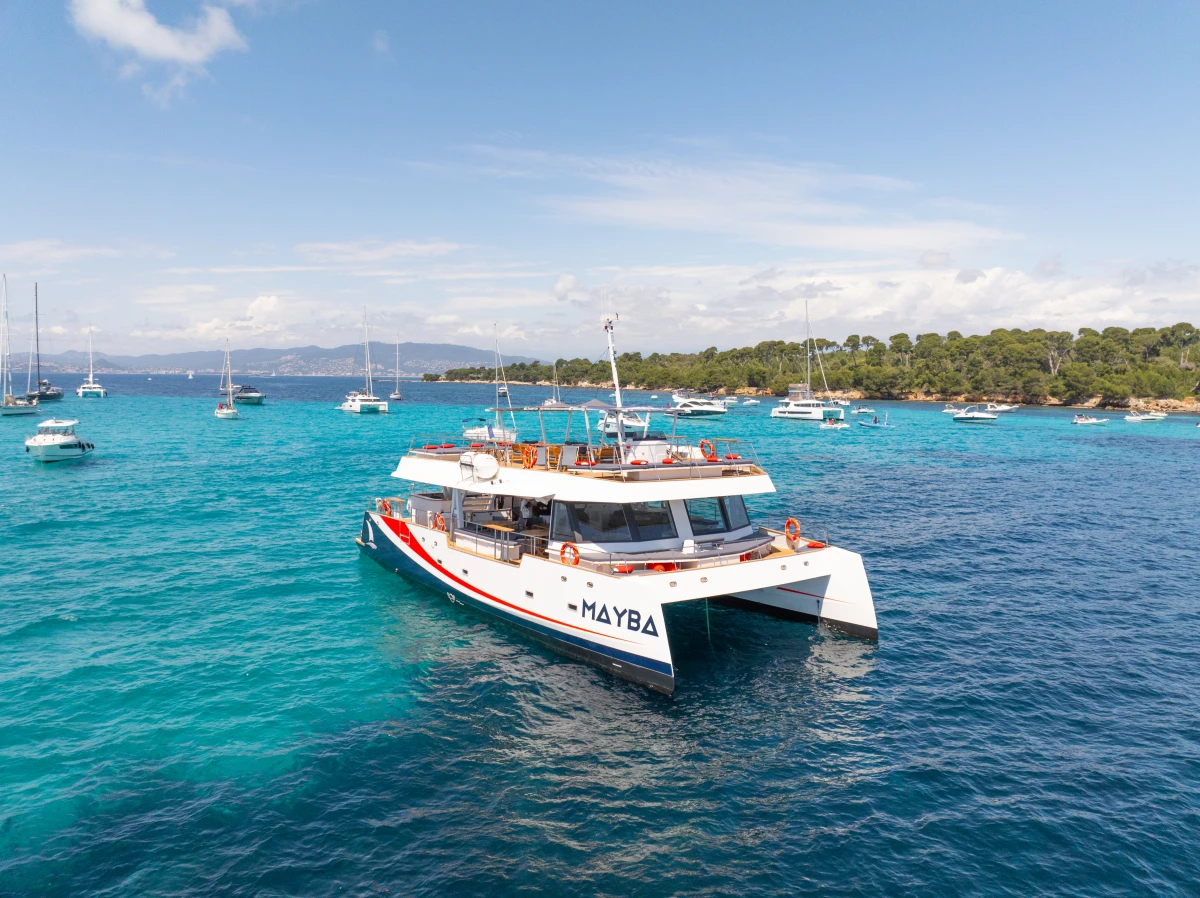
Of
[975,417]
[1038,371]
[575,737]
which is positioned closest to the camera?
[575,737]

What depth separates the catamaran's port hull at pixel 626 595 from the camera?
17438 mm

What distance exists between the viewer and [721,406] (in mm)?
126000

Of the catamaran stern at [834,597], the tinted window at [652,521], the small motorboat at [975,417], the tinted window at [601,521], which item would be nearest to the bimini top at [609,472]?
the tinted window at [601,521]

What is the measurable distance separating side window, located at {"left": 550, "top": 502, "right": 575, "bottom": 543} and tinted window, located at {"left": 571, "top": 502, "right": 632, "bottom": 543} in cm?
28

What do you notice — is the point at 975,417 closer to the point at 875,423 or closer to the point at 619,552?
the point at 875,423

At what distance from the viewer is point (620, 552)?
20047 millimetres

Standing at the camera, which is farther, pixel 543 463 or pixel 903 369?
pixel 903 369

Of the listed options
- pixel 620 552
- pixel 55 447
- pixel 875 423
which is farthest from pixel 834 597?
pixel 875 423

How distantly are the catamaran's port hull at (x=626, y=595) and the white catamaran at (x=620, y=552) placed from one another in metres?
0.04

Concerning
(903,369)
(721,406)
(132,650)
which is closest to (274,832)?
(132,650)

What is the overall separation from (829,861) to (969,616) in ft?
48.5

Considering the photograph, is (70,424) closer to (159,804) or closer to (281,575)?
(281,575)

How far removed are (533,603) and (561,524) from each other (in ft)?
8.28

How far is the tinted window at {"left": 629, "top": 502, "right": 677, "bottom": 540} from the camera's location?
20922 millimetres
